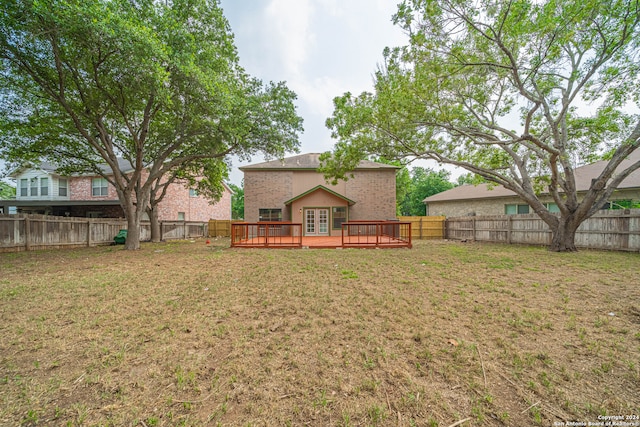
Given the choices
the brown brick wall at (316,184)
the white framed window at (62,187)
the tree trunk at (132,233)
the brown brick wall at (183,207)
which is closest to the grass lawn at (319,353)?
the tree trunk at (132,233)

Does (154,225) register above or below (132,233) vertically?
above

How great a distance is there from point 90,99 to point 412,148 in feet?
42.1

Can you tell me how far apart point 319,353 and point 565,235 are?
12.1 meters

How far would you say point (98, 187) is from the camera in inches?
726

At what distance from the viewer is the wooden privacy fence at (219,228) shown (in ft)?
67.5

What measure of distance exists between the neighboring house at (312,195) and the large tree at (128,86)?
5061mm

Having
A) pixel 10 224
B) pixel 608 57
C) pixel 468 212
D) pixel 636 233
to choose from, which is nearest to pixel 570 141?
pixel 608 57

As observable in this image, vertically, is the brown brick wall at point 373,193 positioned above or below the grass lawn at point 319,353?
above

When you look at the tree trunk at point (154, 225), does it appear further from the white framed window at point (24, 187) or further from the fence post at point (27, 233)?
the white framed window at point (24, 187)

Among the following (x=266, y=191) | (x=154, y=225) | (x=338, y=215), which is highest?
(x=266, y=191)

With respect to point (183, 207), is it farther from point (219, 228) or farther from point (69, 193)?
point (69, 193)

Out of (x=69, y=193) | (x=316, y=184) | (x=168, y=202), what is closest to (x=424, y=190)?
(x=316, y=184)

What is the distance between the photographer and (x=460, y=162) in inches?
426

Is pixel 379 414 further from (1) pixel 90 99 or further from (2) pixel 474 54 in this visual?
(1) pixel 90 99
